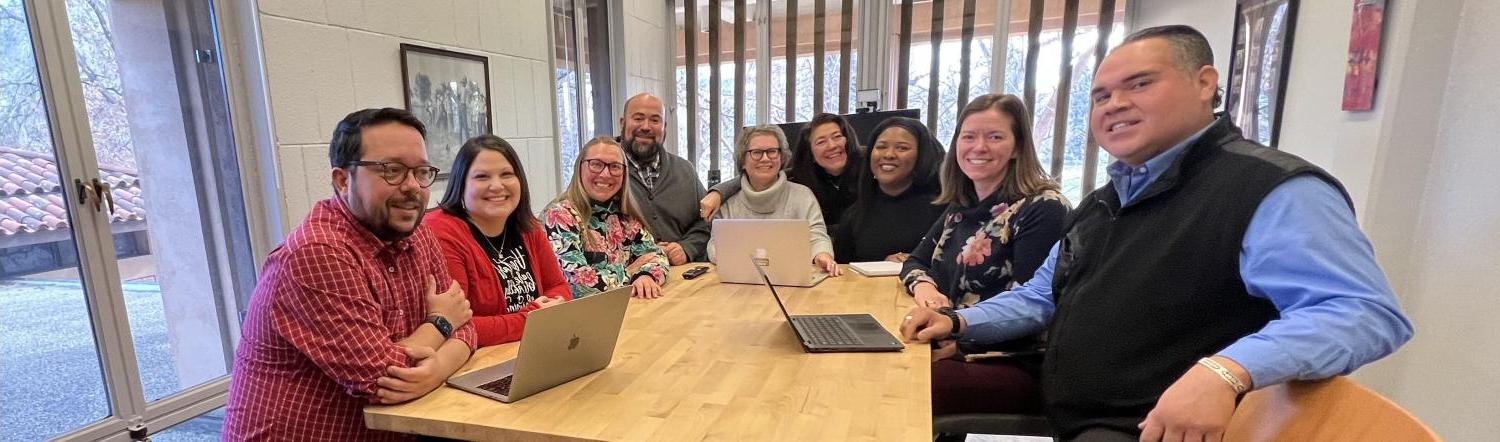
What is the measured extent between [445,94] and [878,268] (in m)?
2.45

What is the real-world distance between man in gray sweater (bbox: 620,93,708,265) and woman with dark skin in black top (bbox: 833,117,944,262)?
0.78 metres

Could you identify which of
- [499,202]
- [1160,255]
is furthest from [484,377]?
[1160,255]

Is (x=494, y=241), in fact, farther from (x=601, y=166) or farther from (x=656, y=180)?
(x=656, y=180)

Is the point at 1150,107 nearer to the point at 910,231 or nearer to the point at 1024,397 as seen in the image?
the point at 1024,397

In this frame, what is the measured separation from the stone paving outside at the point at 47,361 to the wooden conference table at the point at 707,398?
5.99 ft

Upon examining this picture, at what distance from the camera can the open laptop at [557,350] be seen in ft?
3.78

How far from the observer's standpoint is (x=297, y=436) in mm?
1252

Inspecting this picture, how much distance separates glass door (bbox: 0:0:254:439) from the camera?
6.57 feet

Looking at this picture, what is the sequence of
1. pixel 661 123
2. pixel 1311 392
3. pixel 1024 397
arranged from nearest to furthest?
pixel 1311 392, pixel 1024 397, pixel 661 123

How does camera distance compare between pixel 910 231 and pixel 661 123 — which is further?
pixel 661 123

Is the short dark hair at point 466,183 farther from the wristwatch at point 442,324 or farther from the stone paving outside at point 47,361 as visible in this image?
the stone paving outside at point 47,361

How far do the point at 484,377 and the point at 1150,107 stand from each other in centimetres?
147

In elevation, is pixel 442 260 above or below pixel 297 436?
above

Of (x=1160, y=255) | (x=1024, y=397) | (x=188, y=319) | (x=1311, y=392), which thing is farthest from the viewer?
(x=188, y=319)
